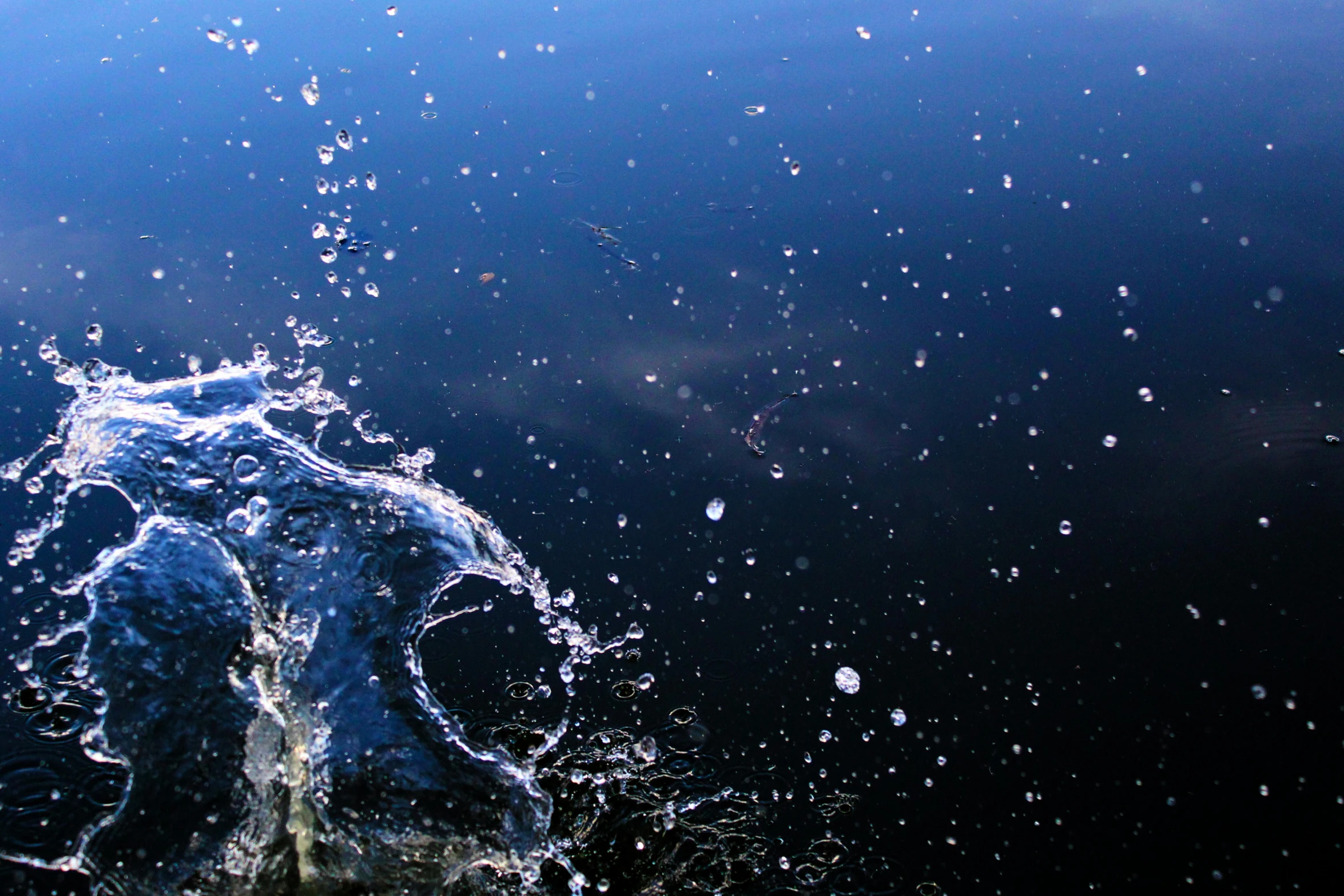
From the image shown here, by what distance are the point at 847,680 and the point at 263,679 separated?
2.40 meters

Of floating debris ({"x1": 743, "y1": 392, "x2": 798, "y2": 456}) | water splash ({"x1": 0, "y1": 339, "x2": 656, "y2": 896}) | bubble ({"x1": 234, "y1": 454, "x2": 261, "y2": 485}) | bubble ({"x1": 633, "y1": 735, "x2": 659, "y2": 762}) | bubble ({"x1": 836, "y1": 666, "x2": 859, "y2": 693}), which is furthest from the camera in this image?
floating debris ({"x1": 743, "y1": 392, "x2": 798, "y2": 456})

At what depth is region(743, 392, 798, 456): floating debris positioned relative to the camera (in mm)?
4801

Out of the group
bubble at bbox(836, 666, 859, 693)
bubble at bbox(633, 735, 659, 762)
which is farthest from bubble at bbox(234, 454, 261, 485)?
bubble at bbox(836, 666, 859, 693)

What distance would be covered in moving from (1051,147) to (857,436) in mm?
3019

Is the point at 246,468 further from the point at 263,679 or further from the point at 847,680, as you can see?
the point at 847,680

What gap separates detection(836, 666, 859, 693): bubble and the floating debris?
1109mm

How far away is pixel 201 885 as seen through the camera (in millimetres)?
3406

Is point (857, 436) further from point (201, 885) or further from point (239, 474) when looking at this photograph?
point (201, 885)

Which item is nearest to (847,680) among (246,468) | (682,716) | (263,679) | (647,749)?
(682,716)

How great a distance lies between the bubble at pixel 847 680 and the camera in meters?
3.91

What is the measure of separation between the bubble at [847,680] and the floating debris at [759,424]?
1.11 meters

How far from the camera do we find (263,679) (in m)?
3.80

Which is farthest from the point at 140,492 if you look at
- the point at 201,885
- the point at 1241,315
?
the point at 1241,315

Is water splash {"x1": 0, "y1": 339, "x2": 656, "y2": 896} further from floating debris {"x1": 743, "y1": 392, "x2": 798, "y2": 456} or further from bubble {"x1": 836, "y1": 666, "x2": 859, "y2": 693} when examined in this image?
floating debris {"x1": 743, "y1": 392, "x2": 798, "y2": 456}
